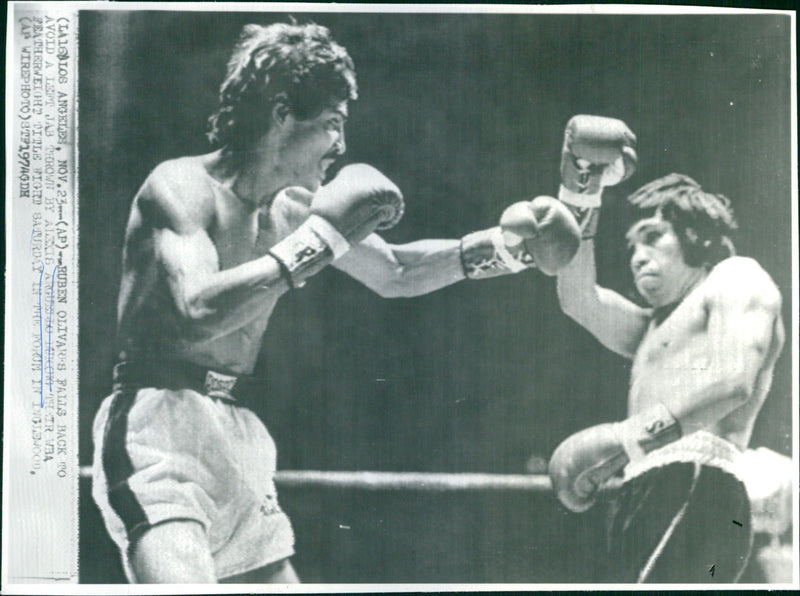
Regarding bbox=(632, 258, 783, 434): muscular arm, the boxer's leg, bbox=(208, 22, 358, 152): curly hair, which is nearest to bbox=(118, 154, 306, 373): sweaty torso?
bbox=(208, 22, 358, 152): curly hair

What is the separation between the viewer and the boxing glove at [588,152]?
3178 millimetres

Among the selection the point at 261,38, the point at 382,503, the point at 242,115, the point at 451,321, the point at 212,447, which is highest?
the point at 261,38

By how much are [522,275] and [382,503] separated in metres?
0.90

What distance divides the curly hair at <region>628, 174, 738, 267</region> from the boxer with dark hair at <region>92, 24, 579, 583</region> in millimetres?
303

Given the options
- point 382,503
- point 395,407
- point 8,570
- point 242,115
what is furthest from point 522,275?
point 8,570

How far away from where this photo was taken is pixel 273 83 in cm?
315

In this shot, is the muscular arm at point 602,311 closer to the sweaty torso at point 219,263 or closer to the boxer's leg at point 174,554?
the sweaty torso at point 219,263

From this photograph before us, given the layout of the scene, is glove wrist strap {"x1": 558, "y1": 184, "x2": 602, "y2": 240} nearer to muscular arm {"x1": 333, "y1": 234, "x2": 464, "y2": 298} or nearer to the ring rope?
muscular arm {"x1": 333, "y1": 234, "x2": 464, "y2": 298}

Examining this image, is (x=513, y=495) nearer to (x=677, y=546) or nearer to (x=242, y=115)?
(x=677, y=546)

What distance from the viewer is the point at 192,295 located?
3.10 metres

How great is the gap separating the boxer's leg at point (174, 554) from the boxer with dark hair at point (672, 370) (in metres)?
1.19

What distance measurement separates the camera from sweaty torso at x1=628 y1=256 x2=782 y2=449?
3.15m

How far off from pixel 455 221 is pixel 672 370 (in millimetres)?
891

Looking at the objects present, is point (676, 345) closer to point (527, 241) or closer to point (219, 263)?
point (527, 241)
